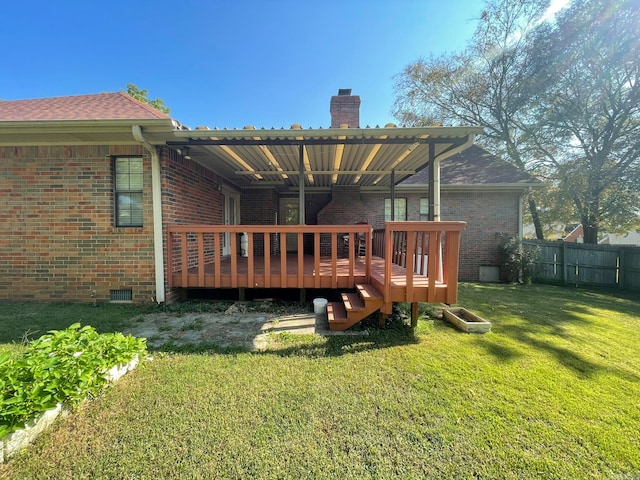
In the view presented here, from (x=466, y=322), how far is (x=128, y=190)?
594 centimetres

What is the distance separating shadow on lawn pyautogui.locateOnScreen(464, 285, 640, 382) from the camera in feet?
10.2

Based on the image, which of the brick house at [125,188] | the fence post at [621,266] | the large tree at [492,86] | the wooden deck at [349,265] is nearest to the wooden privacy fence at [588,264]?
the fence post at [621,266]

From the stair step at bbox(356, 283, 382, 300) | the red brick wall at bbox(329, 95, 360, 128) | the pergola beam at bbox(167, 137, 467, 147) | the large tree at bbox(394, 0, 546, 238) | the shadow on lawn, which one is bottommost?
the shadow on lawn

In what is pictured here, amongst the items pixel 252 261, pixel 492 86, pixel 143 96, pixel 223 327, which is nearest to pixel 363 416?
pixel 223 327

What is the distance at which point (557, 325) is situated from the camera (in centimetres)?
436

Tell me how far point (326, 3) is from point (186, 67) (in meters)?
8.13

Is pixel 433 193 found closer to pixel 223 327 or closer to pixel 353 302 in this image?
pixel 353 302

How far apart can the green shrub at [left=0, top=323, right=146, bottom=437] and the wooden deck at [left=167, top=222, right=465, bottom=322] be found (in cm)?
216

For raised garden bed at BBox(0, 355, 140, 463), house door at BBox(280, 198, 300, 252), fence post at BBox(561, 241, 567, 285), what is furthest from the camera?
house door at BBox(280, 198, 300, 252)

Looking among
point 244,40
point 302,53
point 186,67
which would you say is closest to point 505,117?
point 302,53

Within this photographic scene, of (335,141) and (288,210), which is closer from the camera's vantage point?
(335,141)

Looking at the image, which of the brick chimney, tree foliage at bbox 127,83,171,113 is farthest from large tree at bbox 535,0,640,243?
tree foliage at bbox 127,83,171,113

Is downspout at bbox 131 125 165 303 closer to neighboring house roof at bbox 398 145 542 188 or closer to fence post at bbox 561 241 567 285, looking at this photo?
neighboring house roof at bbox 398 145 542 188

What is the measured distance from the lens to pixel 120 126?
419 cm
